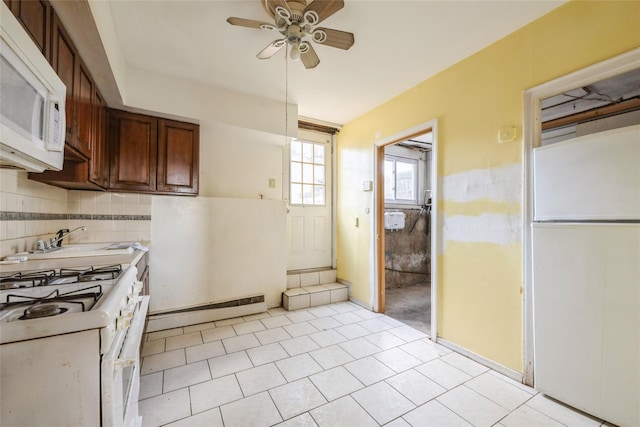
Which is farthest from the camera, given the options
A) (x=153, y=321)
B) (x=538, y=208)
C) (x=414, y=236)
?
(x=414, y=236)

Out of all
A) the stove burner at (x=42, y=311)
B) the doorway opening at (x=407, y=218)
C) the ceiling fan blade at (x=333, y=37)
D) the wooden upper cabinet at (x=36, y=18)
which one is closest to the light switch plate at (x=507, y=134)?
the ceiling fan blade at (x=333, y=37)

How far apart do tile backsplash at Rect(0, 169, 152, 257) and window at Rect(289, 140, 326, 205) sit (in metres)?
1.89

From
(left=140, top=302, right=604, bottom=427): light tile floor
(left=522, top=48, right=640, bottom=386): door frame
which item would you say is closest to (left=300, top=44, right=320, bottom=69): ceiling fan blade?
(left=522, top=48, right=640, bottom=386): door frame

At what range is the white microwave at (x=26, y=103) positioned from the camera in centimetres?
84

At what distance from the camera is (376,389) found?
1813 mm

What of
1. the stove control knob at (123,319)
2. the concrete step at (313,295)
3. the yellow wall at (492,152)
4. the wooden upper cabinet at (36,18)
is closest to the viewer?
the stove control knob at (123,319)

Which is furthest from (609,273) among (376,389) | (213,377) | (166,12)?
(166,12)

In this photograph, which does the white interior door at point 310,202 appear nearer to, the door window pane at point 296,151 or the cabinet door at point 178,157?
the door window pane at point 296,151

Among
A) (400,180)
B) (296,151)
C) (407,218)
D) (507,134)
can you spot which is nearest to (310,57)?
(507,134)

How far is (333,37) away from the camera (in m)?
1.78

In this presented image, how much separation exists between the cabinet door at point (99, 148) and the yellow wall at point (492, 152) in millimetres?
2930

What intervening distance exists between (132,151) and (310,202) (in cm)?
229

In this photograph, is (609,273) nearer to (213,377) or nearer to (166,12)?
(213,377)

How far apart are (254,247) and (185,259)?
0.79 metres
